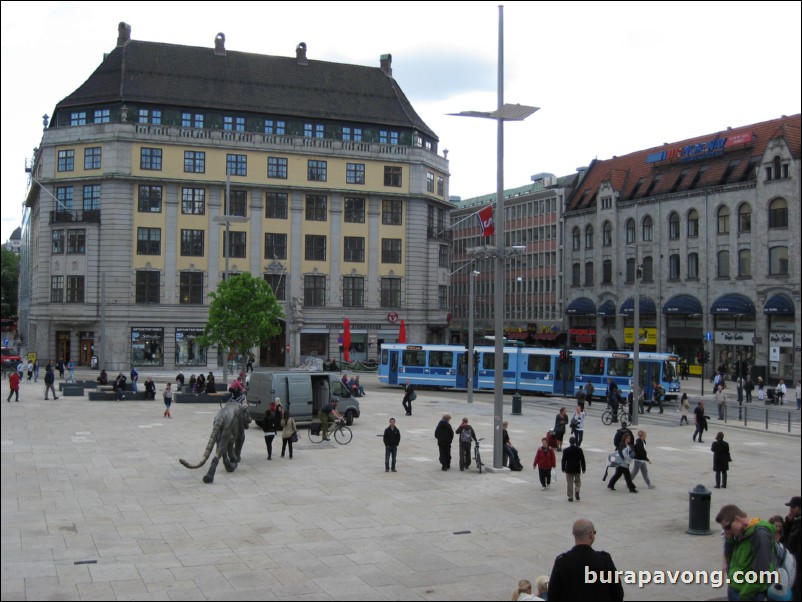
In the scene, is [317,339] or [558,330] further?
[558,330]

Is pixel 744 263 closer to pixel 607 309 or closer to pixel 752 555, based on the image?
pixel 607 309

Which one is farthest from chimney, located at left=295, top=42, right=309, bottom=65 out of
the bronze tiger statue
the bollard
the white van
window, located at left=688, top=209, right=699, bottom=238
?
the bollard

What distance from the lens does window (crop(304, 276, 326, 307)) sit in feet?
226

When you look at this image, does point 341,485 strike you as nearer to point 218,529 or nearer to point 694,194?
point 218,529

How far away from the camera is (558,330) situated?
85.4m

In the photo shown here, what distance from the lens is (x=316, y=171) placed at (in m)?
68.8

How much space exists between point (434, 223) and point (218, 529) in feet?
201

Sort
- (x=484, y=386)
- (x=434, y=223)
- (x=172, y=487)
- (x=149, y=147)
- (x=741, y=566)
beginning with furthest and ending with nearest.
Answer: (x=434, y=223)
(x=149, y=147)
(x=484, y=386)
(x=172, y=487)
(x=741, y=566)

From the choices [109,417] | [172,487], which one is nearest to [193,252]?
[109,417]

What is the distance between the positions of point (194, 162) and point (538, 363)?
3273cm

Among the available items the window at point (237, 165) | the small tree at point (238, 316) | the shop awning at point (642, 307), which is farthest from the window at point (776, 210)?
the window at point (237, 165)

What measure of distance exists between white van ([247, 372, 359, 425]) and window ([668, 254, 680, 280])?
3764cm

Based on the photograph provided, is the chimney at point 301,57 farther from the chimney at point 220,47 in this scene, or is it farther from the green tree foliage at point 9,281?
the green tree foliage at point 9,281

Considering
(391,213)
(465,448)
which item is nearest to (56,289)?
(391,213)
